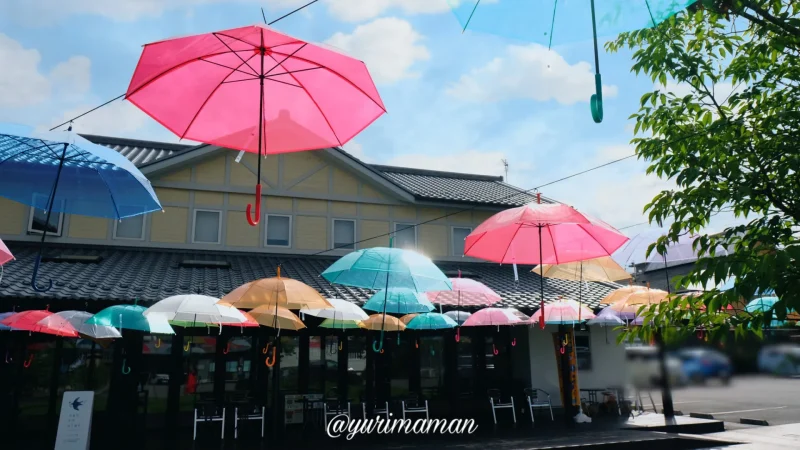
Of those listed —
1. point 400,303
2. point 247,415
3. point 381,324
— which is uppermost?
point 400,303

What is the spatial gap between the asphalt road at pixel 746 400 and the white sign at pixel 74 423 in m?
12.0

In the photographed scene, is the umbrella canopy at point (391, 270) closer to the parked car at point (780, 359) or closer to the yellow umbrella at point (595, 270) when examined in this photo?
the yellow umbrella at point (595, 270)

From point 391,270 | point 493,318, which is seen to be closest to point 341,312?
point 391,270

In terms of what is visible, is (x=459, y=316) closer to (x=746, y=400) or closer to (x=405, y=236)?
(x=405, y=236)

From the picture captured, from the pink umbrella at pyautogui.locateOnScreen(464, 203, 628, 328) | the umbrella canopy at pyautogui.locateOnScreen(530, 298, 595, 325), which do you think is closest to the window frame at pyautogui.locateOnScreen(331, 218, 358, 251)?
the umbrella canopy at pyautogui.locateOnScreen(530, 298, 595, 325)

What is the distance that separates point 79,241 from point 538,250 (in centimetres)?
1275

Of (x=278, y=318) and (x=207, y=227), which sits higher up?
(x=207, y=227)

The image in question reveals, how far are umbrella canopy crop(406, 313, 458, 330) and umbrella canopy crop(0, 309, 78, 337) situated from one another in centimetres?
674

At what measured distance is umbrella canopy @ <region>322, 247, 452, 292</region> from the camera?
339 inches

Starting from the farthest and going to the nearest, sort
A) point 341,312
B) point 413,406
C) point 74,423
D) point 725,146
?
1. point 413,406
2. point 341,312
3. point 74,423
4. point 725,146

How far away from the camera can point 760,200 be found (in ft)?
12.4

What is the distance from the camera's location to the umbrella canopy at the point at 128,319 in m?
9.58

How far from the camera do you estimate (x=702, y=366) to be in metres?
11.6

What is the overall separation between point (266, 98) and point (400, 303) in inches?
299
